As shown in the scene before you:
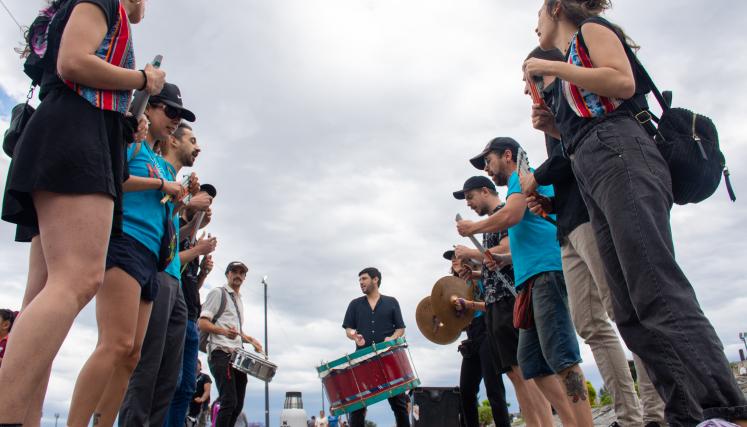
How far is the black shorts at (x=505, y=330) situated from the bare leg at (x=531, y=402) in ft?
0.58

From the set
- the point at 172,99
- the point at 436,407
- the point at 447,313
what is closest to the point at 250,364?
the point at 447,313

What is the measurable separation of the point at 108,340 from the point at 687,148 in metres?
2.91

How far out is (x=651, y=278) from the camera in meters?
1.93

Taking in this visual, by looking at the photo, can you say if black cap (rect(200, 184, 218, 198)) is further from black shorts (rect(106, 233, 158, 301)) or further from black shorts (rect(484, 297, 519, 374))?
black shorts (rect(484, 297, 519, 374))

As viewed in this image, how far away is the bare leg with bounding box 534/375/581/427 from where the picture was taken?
3641 millimetres

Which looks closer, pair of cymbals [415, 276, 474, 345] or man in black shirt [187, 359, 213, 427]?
pair of cymbals [415, 276, 474, 345]

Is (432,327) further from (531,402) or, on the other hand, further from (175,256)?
(175,256)

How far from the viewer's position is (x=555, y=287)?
3771 mm

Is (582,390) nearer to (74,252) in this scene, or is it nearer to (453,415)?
(74,252)

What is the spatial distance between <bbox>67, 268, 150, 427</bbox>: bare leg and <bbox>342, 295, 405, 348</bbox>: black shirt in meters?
5.31

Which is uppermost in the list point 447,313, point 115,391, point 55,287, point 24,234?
point 447,313

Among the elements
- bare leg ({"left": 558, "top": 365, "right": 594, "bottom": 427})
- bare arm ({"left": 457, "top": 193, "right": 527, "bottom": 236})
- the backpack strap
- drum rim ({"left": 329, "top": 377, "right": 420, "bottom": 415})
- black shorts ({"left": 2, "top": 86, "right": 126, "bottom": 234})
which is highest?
the backpack strap

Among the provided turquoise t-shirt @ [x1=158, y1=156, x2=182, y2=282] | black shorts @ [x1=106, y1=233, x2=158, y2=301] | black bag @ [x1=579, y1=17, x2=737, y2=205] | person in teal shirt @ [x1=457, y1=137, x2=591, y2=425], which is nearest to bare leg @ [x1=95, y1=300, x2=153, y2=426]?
black shorts @ [x1=106, y1=233, x2=158, y2=301]

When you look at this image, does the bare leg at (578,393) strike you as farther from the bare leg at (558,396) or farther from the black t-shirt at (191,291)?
the black t-shirt at (191,291)
